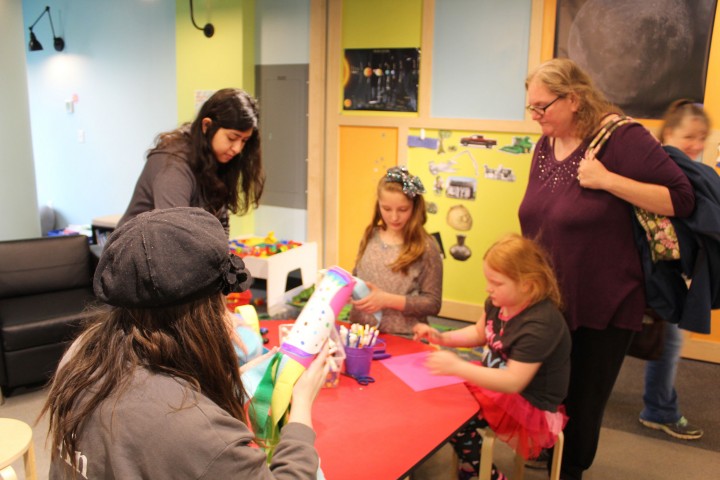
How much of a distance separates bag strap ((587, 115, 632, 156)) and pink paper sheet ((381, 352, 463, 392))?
2.74 ft

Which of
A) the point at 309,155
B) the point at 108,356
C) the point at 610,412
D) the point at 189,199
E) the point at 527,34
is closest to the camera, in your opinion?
the point at 108,356

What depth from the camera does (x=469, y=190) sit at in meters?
3.94

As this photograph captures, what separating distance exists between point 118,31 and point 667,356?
498cm

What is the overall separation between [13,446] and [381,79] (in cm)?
312

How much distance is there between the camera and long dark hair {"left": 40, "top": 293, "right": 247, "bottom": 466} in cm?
92

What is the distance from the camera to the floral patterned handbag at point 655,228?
73.4 inches

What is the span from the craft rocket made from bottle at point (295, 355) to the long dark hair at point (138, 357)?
237 millimetres

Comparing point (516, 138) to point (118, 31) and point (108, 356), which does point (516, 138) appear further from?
point (118, 31)

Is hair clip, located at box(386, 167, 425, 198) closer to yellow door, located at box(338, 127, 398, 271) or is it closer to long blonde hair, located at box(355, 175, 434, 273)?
long blonde hair, located at box(355, 175, 434, 273)

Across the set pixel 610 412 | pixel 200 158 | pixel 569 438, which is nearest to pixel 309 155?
pixel 200 158

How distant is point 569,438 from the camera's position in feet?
6.81

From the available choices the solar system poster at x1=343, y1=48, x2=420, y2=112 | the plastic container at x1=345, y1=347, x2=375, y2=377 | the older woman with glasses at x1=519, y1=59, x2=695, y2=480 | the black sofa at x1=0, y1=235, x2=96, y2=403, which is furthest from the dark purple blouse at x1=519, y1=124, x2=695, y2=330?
the solar system poster at x1=343, y1=48, x2=420, y2=112

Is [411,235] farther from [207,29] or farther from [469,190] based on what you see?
[207,29]

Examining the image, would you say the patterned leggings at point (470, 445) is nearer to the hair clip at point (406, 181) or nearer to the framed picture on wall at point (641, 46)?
the hair clip at point (406, 181)
